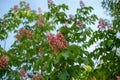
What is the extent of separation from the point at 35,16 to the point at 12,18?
3.05ft

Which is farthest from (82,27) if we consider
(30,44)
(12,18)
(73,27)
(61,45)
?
(61,45)

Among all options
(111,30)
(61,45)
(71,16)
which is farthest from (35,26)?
(61,45)

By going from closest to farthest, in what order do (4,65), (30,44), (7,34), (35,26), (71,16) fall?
(4,65) → (30,44) → (71,16) → (35,26) → (7,34)

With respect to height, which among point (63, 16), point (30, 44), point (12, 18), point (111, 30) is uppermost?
point (12, 18)

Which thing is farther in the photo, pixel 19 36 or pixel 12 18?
pixel 12 18

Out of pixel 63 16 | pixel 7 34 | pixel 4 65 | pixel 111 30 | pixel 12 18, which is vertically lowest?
pixel 4 65

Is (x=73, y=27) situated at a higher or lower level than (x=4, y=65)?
higher

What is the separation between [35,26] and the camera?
10477 mm

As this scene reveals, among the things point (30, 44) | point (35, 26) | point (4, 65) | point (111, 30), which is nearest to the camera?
point (4, 65)

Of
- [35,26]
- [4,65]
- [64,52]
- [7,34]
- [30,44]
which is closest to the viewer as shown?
[64,52]

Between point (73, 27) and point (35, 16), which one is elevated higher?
point (35, 16)

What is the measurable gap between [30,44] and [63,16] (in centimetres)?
134

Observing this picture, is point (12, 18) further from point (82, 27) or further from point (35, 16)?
point (82, 27)

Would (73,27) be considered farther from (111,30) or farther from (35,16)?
(35,16)
